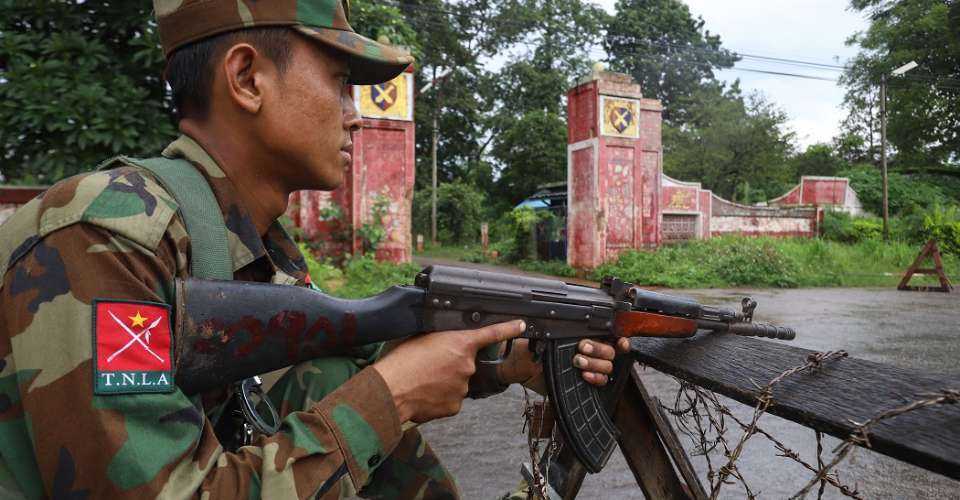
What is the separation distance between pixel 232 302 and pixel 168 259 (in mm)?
138

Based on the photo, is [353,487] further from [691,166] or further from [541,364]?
[691,166]

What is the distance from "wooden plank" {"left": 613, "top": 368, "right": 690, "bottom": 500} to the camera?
4.89 feet

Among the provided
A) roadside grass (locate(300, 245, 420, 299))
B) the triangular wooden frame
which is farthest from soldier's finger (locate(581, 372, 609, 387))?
the triangular wooden frame

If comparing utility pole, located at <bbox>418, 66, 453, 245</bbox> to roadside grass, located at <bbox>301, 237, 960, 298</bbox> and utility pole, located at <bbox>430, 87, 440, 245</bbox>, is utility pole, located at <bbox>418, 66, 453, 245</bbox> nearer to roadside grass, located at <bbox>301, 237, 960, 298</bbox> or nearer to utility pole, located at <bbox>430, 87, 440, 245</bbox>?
utility pole, located at <bbox>430, 87, 440, 245</bbox>

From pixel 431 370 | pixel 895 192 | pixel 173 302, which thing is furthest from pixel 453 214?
pixel 173 302

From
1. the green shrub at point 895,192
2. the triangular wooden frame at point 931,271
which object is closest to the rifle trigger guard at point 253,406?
the triangular wooden frame at point 931,271

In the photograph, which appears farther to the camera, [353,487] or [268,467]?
[353,487]

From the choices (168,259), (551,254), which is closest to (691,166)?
(551,254)

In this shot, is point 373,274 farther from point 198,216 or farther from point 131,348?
point 131,348

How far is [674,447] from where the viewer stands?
1482 millimetres

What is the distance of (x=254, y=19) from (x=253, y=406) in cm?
89

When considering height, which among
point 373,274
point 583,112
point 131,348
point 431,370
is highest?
point 583,112

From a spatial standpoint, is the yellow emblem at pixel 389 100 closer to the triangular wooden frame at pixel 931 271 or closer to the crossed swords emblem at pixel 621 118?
the crossed swords emblem at pixel 621 118

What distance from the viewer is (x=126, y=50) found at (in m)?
3.50
